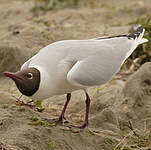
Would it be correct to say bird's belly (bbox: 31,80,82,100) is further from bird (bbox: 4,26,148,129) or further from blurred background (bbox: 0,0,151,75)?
blurred background (bbox: 0,0,151,75)

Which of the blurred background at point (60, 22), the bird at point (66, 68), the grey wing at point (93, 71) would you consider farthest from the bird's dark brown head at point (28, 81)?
the blurred background at point (60, 22)

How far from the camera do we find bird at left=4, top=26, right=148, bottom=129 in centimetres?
398

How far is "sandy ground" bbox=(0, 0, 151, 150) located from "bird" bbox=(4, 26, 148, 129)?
0.28m

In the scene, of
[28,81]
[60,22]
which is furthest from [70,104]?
[60,22]

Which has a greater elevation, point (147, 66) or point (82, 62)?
point (82, 62)

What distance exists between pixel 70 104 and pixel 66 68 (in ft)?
5.24

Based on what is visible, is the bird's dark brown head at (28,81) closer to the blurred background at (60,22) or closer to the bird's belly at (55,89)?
the bird's belly at (55,89)

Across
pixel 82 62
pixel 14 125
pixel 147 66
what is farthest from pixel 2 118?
pixel 147 66

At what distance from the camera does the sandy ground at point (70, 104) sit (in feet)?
13.2

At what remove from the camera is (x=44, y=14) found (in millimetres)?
9875

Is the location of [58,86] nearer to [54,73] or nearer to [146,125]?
[54,73]

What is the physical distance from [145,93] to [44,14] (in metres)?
4.90

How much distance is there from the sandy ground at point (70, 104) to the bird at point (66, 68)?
278 mm

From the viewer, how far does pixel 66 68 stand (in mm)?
4152
